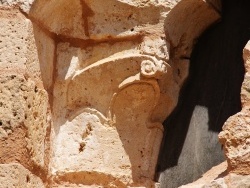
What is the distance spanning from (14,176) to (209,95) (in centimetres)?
91

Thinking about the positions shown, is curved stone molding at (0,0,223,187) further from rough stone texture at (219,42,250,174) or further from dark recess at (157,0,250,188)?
rough stone texture at (219,42,250,174)

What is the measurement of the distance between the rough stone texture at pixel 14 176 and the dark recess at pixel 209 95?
23.8 inches

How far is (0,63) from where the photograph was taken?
449cm

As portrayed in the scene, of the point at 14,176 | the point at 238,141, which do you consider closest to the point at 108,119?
the point at 14,176

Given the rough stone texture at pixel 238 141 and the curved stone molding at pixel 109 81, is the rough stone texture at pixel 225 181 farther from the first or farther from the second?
the curved stone molding at pixel 109 81

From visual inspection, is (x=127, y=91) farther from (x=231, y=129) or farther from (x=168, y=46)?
(x=231, y=129)

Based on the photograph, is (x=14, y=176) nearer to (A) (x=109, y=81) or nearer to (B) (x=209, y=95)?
(A) (x=109, y=81)

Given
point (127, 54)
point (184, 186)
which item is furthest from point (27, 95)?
point (184, 186)

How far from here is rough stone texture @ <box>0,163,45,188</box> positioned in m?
4.31

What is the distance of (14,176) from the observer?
432 centimetres

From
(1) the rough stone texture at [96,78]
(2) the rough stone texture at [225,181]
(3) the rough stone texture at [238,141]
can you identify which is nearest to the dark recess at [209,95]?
(1) the rough stone texture at [96,78]

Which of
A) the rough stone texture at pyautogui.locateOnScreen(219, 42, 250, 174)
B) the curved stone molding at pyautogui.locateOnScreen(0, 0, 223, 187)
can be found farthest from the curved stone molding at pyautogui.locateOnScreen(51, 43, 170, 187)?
the rough stone texture at pyautogui.locateOnScreen(219, 42, 250, 174)

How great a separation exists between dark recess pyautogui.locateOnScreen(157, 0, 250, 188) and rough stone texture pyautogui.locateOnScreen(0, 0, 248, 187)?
2.1 inches

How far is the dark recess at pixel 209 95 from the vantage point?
4570 mm
